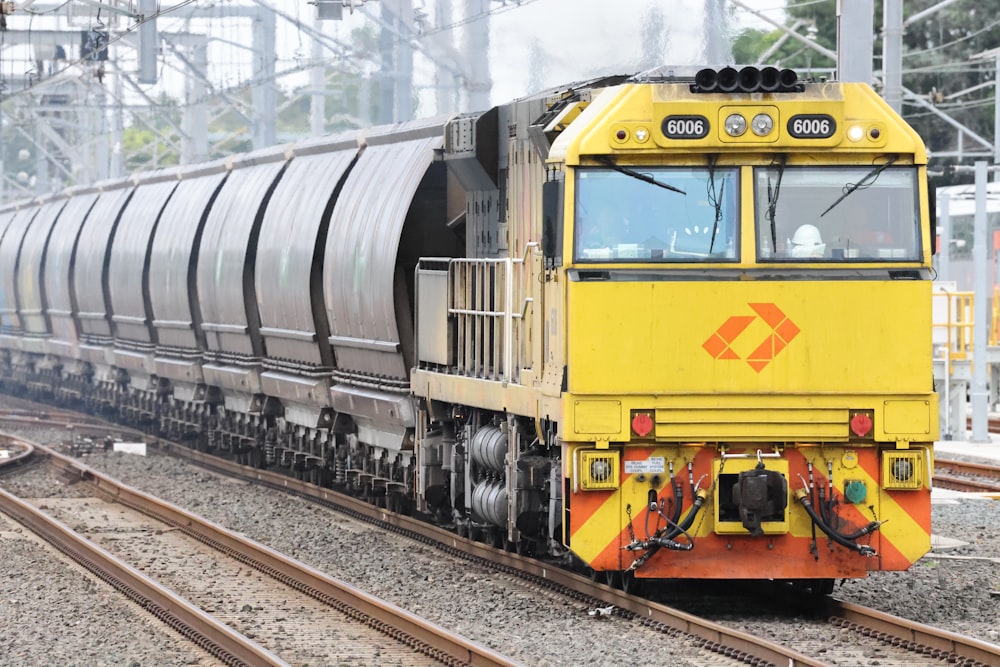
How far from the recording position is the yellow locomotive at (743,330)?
1030 centimetres

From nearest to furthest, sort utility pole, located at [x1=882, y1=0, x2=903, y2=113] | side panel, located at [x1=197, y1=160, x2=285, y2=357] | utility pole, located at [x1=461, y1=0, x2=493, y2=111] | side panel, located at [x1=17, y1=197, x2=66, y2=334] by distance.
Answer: utility pole, located at [x1=882, y1=0, x2=903, y2=113], side panel, located at [x1=197, y1=160, x2=285, y2=357], utility pole, located at [x1=461, y1=0, x2=493, y2=111], side panel, located at [x1=17, y1=197, x2=66, y2=334]

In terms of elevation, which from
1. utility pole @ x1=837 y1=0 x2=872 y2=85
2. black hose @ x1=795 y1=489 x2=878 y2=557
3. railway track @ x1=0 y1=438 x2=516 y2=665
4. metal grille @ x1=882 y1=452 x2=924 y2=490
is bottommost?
railway track @ x1=0 y1=438 x2=516 y2=665

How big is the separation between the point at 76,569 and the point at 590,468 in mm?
5123

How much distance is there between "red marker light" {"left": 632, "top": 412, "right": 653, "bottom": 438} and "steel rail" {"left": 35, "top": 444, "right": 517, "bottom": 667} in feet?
5.40

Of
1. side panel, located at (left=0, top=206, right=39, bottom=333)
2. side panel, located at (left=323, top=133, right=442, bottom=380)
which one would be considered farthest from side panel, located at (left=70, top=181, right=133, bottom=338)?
side panel, located at (left=323, top=133, right=442, bottom=380)

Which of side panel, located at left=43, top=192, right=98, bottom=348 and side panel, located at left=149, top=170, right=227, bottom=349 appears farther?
side panel, located at left=43, top=192, right=98, bottom=348

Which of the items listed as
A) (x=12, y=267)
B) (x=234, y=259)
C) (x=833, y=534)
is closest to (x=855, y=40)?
(x=833, y=534)

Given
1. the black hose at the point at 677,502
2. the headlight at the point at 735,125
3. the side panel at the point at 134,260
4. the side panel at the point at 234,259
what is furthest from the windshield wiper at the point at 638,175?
the side panel at the point at 134,260

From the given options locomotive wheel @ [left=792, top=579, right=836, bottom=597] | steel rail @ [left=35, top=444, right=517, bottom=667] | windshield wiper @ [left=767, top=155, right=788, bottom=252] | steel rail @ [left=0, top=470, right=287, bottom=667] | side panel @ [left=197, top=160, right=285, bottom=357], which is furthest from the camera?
side panel @ [left=197, top=160, right=285, bottom=357]

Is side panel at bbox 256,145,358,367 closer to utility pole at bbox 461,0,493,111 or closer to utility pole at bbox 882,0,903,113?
utility pole at bbox 882,0,903,113

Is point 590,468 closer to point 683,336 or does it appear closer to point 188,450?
point 683,336

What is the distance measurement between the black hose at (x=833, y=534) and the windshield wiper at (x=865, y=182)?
1738mm

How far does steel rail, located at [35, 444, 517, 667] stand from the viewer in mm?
9422

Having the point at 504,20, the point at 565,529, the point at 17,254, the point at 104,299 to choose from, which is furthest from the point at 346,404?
the point at 17,254
